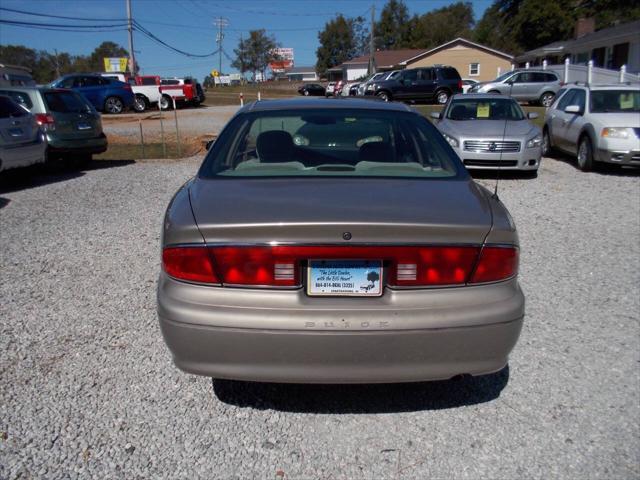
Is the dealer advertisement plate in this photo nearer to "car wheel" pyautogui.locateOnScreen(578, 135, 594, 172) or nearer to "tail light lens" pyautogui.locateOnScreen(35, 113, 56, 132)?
"car wheel" pyautogui.locateOnScreen(578, 135, 594, 172)

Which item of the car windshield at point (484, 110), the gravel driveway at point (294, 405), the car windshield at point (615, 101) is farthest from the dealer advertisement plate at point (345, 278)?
the car windshield at point (615, 101)

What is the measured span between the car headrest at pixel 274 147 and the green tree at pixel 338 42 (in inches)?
3982

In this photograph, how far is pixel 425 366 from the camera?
2578mm

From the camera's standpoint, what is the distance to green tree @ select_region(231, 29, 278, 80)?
323ft

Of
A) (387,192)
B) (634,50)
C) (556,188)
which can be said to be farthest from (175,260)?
(634,50)

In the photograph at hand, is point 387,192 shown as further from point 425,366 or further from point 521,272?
point 521,272

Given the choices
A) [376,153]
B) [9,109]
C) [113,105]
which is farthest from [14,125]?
[113,105]

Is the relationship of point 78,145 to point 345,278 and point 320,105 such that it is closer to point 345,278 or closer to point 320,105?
point 320,105

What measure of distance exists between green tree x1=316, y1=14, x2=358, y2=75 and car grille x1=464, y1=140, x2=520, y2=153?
94738 millimetres

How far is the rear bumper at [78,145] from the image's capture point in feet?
37.3

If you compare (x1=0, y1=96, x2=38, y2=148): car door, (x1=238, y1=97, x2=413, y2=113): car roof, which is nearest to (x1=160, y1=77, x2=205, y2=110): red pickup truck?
(x1=0, y1=96, x2=38, y2=148): car door

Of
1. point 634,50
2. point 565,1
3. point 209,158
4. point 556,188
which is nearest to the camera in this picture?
point 209,158

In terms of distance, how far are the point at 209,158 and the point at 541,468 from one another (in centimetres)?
242

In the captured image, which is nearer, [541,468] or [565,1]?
[541,468]
